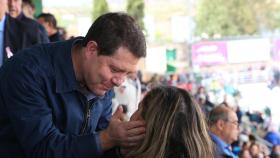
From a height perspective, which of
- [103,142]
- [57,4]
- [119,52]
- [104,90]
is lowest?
[103,142]

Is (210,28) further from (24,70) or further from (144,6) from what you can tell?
(24,70)

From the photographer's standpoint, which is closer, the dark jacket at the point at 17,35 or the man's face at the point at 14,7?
the dark jacket at the point at 17,35

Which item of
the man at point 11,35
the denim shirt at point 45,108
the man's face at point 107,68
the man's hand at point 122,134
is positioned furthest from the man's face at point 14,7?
the man's hand at point 122,134

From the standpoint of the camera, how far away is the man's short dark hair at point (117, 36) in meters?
1.52

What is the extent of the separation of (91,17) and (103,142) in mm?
18550

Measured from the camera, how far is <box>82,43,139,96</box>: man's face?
5.02 feet

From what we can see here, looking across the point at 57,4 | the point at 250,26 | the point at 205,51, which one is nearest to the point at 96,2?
the point at 205,51

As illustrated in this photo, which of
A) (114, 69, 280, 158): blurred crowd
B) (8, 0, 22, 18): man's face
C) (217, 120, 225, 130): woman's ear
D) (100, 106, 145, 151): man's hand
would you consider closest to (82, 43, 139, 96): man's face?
(100, 106, 145, 151): man's hand

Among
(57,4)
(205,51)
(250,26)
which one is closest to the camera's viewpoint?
(57,4)

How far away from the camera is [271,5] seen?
24406 millimetres

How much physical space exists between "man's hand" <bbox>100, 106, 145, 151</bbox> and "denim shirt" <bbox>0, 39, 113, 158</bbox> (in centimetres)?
Result: 3

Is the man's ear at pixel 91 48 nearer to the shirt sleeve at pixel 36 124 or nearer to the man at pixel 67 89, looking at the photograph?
the man at pixel 67 89

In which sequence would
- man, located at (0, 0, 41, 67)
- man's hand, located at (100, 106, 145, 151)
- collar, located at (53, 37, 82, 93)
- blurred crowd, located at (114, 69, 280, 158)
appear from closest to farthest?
man's hand, located at (100, 106, 145, 151)
collar, located at (53, 37, 82, 93)
man, located at (0, 0, 41, 67)
blurred crowd, located at (114, 69, 280, 158)

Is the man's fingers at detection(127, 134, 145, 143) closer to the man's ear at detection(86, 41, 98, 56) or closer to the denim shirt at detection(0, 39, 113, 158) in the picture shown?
the denim shirt at detection(0, 39, 113, 158)
